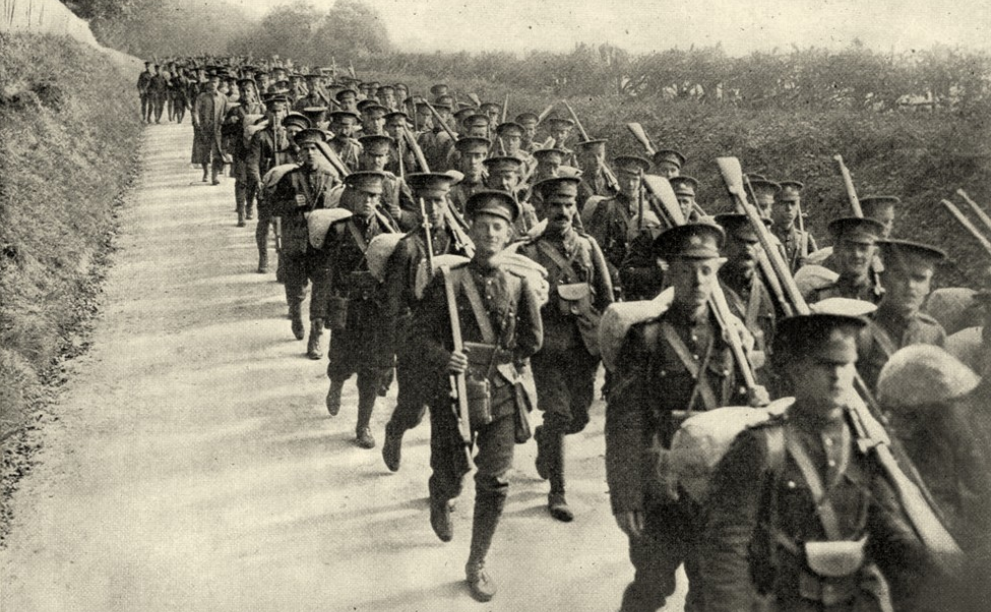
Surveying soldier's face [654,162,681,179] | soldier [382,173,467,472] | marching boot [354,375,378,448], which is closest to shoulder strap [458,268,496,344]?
soldier [382,173,467,472]

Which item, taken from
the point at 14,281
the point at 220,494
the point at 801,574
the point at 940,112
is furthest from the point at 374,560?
the point at 940,112

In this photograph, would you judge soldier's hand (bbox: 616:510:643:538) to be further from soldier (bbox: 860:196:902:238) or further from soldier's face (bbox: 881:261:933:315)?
soldier (bbox: 860:196:902:238)

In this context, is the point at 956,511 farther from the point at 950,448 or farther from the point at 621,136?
the point at 621,136

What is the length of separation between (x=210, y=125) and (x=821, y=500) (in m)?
16.5

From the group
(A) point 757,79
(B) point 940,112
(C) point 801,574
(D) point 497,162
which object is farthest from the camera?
(A) point 757,79

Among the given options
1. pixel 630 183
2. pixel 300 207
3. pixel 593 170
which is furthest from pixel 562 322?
pixel 300 207

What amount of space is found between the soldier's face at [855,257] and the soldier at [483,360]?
2193 mm

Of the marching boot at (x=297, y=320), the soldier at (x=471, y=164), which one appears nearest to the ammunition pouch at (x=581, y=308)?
the soldier at (x=471, y=164)

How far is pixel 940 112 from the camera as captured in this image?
11781 mm

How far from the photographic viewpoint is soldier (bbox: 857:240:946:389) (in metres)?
5.04

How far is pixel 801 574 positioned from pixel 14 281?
8.83 meters

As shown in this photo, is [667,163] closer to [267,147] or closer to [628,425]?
[628,425]

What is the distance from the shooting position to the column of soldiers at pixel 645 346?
3.32m

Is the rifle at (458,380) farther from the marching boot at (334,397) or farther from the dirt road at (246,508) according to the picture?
the marching boot at (334,397)
